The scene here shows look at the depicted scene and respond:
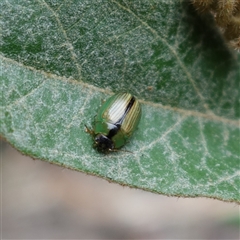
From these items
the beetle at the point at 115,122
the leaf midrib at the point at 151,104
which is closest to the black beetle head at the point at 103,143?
the beetle at the point at 115,122

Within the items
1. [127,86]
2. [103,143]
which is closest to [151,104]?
[127,86]

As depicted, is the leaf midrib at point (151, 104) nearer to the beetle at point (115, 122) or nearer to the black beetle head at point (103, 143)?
the beetle at point (115, 122)

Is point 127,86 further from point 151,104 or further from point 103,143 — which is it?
point 103,143

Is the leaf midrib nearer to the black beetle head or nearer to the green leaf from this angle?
the green leaf

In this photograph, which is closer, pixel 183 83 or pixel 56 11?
pixel 56 11

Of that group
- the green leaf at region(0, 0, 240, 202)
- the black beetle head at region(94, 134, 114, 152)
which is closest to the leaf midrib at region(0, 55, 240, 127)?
the green leaf at region(0, 0, 240, 202)

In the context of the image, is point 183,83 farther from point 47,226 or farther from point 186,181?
point 47,226

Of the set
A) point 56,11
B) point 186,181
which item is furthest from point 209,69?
point 56,11
